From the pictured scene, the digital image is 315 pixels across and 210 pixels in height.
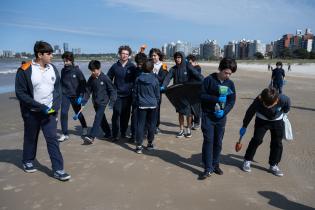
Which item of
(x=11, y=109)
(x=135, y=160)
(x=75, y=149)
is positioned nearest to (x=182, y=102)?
(x=135, y=160)

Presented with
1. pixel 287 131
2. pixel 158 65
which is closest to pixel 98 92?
pixel 158 65

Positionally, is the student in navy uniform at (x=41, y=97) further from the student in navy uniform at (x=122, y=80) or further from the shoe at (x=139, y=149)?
the student in navy uniform at (x=122, y=80)

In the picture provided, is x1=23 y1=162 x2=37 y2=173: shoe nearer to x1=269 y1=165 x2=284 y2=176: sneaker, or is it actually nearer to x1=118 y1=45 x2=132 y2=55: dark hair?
x1=118 y1=45 x2=132 y2=55: dark hair

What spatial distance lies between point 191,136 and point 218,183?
2613 mm

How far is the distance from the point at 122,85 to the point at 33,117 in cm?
225

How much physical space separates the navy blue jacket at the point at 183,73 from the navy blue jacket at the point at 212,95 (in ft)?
7.21

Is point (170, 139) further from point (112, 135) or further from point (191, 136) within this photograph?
point (112, 135)

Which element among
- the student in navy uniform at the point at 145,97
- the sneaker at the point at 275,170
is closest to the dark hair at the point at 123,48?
the student in navy uniform at the point at 145,97

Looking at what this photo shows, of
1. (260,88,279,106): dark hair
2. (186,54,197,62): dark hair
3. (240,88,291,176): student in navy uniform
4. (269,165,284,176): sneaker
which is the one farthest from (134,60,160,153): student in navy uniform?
(269,165,284,176): sneaker

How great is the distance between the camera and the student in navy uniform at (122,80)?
6488 mm

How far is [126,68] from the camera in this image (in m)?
6.51

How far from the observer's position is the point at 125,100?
21.8ft

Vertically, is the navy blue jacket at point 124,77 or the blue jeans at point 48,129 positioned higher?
the navy blue jacket at point 124,77

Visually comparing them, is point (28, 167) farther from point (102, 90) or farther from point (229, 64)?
point (229, 64)
